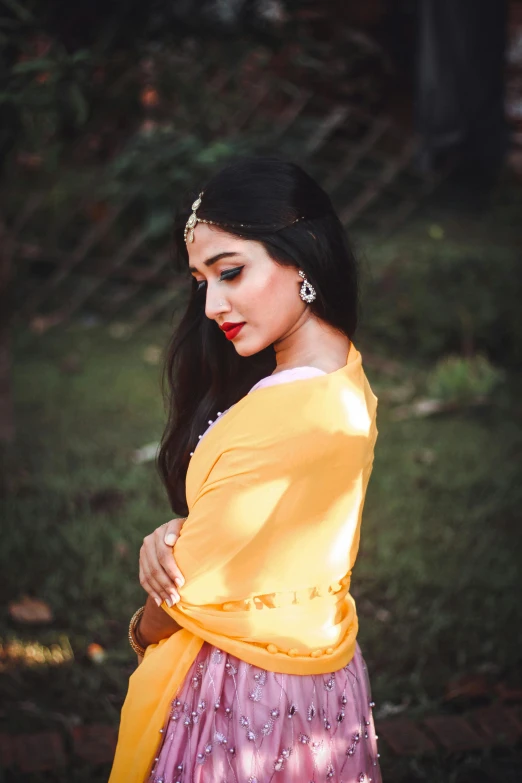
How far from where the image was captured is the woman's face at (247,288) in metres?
1.42

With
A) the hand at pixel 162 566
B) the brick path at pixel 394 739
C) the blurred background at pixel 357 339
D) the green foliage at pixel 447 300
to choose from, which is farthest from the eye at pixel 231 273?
the green foliage at pixel 447 300

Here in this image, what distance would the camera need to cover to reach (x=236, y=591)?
1390 millimetres

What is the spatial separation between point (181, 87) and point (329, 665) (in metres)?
2.82

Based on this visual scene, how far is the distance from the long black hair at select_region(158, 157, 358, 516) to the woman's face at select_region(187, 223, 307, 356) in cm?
2

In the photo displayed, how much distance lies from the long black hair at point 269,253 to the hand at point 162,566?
0.27m

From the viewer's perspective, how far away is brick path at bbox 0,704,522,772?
235cm

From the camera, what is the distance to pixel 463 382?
4762 millimetres

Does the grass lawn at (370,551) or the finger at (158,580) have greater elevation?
the finger at (158,580)

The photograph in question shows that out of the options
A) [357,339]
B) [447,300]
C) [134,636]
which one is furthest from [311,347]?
[447,300]

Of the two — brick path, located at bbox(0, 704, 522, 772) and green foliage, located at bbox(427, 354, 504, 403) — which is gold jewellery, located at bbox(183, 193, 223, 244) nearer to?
brick path, located at bbox(0, 704, 522, 772)

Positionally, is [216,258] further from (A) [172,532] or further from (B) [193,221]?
(A) [172,532]

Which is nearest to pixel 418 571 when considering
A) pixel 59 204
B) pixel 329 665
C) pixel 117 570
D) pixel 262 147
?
pixel 117 570

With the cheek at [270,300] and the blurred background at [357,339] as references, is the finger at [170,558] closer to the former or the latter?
the cheek at [270,300]

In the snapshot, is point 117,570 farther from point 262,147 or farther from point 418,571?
point 262,147
